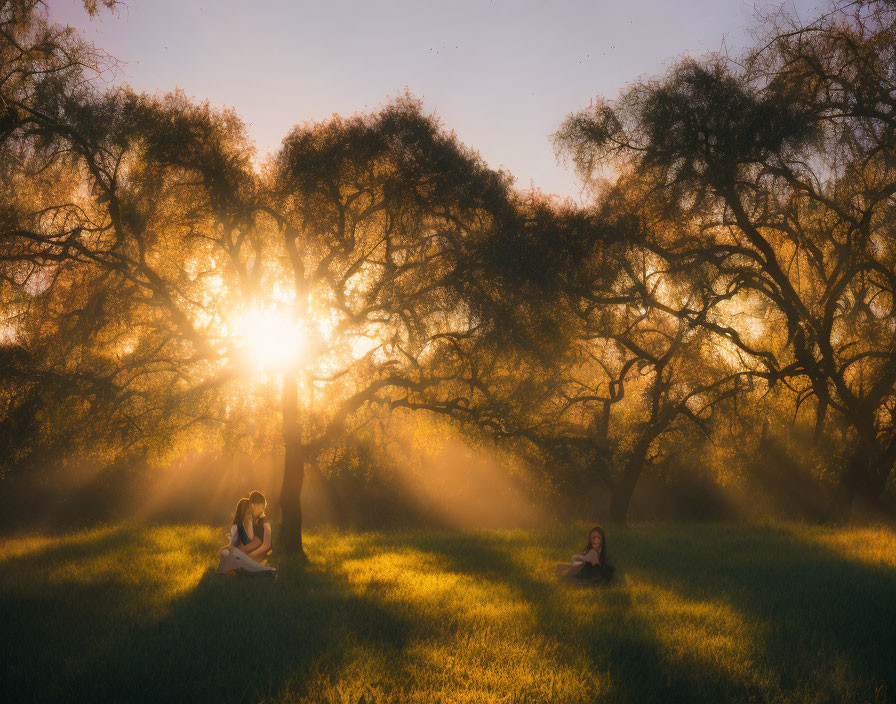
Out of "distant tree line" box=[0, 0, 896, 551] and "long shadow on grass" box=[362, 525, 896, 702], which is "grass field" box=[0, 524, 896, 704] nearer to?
"long shadow on grass" box=[362, 525, 896, 702]

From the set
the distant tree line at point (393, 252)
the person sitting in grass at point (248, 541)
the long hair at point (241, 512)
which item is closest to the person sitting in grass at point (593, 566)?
the distant tree line at point (393, 252)

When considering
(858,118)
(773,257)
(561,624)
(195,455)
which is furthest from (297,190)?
(195,455)

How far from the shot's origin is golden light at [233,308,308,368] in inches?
515

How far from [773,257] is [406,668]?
44.2 feet

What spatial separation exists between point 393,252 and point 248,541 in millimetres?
6622

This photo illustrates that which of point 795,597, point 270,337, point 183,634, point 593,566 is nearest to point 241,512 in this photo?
point 270,337

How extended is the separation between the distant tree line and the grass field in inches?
123

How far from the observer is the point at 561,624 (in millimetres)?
8047

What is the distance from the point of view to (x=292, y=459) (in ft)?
45.7

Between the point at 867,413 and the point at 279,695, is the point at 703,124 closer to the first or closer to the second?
the point at 867,413

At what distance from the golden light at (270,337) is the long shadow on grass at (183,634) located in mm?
4526

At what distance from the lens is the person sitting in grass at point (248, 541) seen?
36.1 ft

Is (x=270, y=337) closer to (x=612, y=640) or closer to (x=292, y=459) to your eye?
(x=292, y=459)

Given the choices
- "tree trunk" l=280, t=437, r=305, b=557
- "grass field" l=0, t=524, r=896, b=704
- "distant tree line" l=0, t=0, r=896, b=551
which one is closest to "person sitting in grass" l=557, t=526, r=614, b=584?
"grass field" l=0, t=524, r=896, b=704
